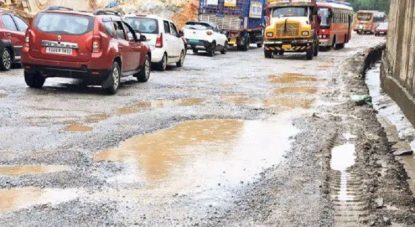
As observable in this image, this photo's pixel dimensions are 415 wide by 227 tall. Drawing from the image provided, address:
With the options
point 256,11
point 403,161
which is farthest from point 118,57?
point 256,11

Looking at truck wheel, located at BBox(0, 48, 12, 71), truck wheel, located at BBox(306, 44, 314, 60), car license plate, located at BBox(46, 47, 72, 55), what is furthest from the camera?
truck wheel, located at BBox(306, 44, 314, 60)

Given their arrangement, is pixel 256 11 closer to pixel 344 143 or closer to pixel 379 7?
pixel 344 143

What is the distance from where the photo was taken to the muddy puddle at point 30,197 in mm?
5270

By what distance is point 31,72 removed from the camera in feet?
40.7

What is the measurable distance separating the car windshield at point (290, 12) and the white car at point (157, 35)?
989 centimetres

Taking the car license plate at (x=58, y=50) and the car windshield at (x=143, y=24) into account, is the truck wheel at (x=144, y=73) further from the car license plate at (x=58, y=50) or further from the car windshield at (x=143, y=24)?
the car license plate at (x=58, y=50)

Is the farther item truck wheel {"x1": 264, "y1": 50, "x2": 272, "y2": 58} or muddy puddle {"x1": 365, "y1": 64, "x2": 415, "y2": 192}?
truck wheel {"x1": 264, "y1": 50, "x2": 272, "y2": 58}

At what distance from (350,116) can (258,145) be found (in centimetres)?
370

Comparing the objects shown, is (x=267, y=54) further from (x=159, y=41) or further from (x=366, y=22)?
(x=366, y=22)

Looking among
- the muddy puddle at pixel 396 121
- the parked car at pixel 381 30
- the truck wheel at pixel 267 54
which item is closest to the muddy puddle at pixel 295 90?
the muddy puddle at pixel 396 121

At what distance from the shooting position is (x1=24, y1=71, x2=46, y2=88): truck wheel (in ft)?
41.7

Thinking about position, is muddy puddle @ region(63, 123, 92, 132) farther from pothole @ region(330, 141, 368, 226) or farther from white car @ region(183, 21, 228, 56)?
white car @ region(183, 21, 228, 56)

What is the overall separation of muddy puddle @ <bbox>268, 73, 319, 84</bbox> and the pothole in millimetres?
9233

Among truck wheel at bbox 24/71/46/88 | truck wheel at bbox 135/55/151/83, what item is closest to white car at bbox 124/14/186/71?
truck wheel at bbox 135/55/151/83
